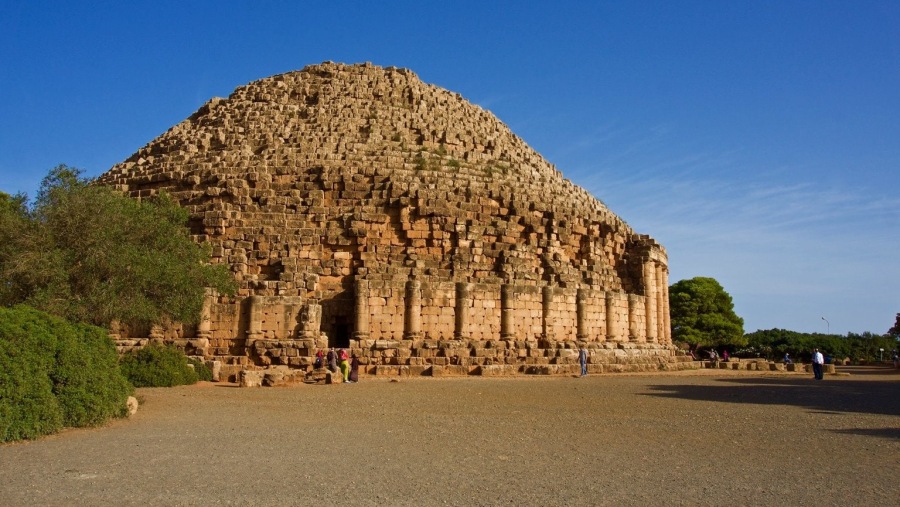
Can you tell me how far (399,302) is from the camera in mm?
24734

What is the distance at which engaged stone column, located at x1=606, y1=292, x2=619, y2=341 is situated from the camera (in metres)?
29.2

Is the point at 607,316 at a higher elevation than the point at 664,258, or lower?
lower

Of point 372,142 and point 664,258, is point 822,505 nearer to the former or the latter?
point 372,142

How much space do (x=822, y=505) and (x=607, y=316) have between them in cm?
2258

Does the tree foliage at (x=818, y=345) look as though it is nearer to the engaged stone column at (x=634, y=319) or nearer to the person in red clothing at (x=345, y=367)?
the engaged stone column at (x=634, y=319)

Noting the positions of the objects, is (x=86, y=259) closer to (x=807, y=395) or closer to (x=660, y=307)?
(x=807, y=395)

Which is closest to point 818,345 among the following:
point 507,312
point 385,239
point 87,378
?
point 507,312

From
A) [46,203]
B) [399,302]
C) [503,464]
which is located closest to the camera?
[503,464]

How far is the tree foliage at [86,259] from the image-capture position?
16.1 m

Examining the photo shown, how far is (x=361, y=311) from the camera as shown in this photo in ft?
79.2

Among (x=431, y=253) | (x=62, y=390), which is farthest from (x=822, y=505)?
(x=431, y=253)

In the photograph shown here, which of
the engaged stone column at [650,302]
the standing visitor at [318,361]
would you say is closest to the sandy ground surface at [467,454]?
the standing visitor at [318,361]

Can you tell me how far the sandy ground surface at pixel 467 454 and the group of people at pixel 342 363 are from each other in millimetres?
4885

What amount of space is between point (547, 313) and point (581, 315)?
1.80m
